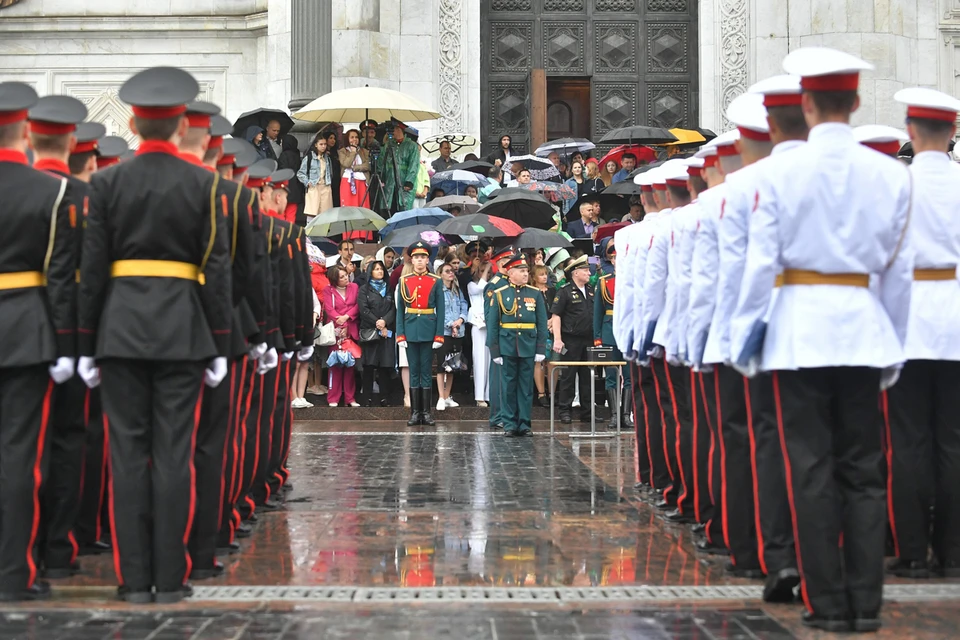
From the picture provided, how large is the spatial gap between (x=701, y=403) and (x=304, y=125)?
15028mm

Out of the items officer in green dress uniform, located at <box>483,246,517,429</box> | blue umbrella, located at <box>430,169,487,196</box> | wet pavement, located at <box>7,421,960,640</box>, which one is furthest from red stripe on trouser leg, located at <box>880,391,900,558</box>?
blue umbrella, located at <box>430,169,487,196</box>

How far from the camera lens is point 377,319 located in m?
17.9

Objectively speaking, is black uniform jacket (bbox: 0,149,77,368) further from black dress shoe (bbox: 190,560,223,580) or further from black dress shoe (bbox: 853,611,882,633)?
black dress shoe (bbox: 853,611,882,633)

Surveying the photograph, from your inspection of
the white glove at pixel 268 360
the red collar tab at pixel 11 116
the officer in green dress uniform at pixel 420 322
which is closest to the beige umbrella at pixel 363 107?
the officer in green dress uniform at pixel 420 322

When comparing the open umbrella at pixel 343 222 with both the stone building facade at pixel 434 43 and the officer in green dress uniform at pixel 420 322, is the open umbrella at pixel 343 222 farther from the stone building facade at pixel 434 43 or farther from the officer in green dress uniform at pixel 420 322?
the stone building facade at pixel 434 43

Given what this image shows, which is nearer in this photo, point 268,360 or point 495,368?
point 268,360

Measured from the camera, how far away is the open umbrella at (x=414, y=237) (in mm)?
17953

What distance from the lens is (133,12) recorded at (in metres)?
29.1

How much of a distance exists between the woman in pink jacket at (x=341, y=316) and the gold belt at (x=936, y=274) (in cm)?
1088

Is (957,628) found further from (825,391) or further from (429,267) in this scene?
(429,267)

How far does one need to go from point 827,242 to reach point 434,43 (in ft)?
70.7

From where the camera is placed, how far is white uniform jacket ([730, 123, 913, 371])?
6.29 metres

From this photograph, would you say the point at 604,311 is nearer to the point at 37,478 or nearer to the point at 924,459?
the point at 924,459

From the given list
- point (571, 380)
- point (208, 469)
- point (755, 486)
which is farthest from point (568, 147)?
point (755, 486)
